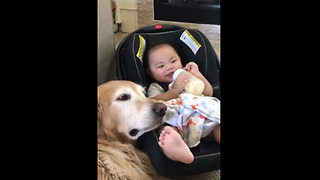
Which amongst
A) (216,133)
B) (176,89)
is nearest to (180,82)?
(176,89)

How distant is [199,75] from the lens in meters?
0.83

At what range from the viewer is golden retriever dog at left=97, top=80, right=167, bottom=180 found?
662 millimetres

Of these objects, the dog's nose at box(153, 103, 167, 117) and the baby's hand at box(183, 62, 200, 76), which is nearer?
the dog's nose at box(153, 103, 167, 117)

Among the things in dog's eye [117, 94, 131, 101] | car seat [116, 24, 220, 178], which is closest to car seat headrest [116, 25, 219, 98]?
car seat [116, 24, 220, 178]

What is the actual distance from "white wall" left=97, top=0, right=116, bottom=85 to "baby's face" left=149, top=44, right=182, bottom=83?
11 cm

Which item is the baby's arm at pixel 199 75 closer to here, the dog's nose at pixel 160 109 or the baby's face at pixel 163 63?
the baby's face at pixel 163 63

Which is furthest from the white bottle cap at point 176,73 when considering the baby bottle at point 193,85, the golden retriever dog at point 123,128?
the golden retriever dog at point 123,128

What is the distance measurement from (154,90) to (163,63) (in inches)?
3.6

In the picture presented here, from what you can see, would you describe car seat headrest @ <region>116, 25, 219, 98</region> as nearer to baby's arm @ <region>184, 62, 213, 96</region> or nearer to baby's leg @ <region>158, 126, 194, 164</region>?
baby's arm @ <region>184, 62, 213, 96</region>
